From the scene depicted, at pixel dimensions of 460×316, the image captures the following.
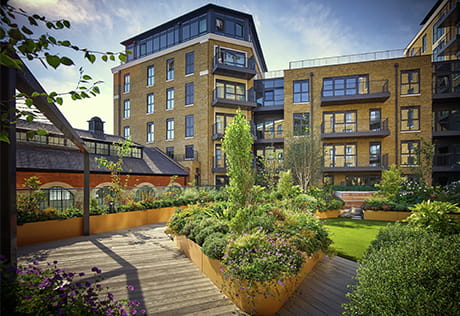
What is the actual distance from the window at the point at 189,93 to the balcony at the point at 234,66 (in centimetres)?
A: 267

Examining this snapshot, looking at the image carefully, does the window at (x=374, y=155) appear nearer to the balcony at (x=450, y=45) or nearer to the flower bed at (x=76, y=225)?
the balcony at (x=450, y=45)

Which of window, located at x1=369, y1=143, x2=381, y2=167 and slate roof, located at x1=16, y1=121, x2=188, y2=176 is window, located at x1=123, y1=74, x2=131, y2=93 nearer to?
slate roof, located at x1=16, y1=121, x2=188, y2=176

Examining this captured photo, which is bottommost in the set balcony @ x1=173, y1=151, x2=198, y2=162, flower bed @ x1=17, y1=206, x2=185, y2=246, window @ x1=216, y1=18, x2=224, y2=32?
flower bed @ x1=17, y1=206, x2=185, y2=246

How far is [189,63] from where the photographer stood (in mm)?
22188

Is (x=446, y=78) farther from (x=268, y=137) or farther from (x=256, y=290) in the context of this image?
(x=256, y=290)

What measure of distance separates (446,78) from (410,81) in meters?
3.72

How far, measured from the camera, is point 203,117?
21.2 meters

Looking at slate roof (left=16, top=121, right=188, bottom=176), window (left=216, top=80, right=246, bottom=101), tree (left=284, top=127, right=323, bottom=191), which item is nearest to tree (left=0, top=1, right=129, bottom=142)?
slate roof (left=16, top=121, right=188, bottom=176)

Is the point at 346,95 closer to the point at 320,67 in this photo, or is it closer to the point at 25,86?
the point at 320,67

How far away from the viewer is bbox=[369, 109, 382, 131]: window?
20.6 meters

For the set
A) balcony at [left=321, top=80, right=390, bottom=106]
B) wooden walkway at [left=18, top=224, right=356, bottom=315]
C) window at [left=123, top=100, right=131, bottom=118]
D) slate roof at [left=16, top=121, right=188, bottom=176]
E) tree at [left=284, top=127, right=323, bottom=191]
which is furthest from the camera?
window at [left=123, top=100, right=131, bottom=118]

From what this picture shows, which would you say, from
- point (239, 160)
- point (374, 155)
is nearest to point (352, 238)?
point (239, 160)

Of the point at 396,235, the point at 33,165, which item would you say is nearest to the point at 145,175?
the point at 33,165

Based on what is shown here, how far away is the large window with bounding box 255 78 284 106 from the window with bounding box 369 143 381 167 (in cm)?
915
